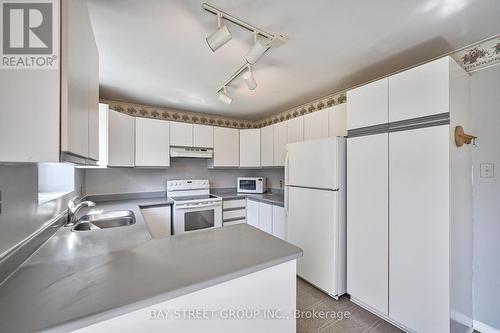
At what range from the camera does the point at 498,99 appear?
4.97 ft

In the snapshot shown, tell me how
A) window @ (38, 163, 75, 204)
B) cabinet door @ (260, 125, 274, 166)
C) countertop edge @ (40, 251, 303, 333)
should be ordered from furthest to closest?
cabinet door @ (260, 125, 274, 166) < window @ (38, 163, 75, 204) < countertop edge @ (40, 251, 303, 333)

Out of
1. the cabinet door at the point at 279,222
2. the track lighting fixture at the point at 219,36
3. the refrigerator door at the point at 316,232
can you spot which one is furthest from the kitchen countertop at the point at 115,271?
the cabinet door at the point at 279,222

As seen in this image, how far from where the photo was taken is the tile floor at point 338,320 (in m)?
→ 1.59

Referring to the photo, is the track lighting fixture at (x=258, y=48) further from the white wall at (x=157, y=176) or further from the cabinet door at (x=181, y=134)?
the white wall at (x=157, y=176)

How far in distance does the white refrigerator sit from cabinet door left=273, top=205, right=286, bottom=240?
349 mm

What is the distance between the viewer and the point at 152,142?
2.84 meters

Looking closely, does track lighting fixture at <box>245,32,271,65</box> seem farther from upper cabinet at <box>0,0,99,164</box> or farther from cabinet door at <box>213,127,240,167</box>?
cabinet door at <box>213,127,240,167</box>

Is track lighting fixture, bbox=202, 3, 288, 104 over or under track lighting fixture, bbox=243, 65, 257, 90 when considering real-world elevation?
over

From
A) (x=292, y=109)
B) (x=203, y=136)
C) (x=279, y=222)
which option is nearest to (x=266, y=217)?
(x=279, y=222)

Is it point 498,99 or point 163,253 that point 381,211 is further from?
point 163,253

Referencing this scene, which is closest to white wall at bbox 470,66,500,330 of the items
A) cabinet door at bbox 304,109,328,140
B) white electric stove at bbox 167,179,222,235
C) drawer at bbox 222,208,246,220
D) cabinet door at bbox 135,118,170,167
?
cabinet door at bbox 304,109,328,140

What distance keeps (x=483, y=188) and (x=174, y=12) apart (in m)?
2.62

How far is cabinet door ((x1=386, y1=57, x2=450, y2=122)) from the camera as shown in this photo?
1.36 m

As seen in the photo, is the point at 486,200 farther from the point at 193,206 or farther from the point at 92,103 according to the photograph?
the point at 193,206
